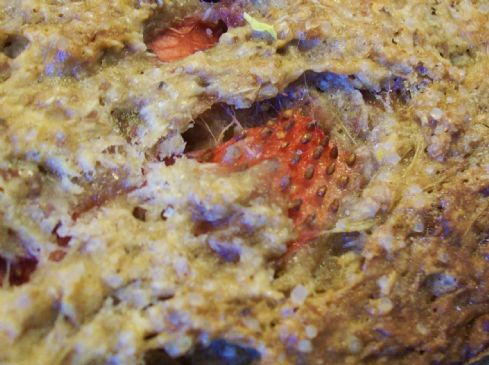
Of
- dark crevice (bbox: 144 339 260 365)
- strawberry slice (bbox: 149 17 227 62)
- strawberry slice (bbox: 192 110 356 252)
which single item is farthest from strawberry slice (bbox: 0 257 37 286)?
strawberry slice (bbox: 149 17 227 62)

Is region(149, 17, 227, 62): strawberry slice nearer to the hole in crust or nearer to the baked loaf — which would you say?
the baked loaf

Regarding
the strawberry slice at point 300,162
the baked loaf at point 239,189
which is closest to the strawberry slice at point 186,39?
the baked loaf at point 239,189

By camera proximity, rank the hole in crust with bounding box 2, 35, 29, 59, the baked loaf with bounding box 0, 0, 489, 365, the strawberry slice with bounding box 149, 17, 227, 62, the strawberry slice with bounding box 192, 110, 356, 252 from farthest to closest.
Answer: the strawberry slice with bounding box 149, 17, 227, 62
the hole in crust with bounding box 2, 35, 29, 59
the strawberry slice with bounding box 192, 110, 356, 252
the baked loaf with bounding box 0, 0, 489, 365

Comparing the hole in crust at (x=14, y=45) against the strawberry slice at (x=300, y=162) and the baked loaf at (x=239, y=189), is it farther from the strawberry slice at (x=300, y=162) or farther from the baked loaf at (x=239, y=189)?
the strawberry slice at (x=300, y=162)

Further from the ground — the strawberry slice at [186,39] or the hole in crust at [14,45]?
the hole in crust at [14,45]

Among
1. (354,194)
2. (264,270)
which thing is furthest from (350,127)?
(264,270)

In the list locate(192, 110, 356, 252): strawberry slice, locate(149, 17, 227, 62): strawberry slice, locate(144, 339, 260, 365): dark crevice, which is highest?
locate(149, 17, 227, 62): strawberry slice

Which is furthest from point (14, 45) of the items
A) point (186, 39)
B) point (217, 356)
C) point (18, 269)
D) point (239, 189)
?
point (217, 356)
